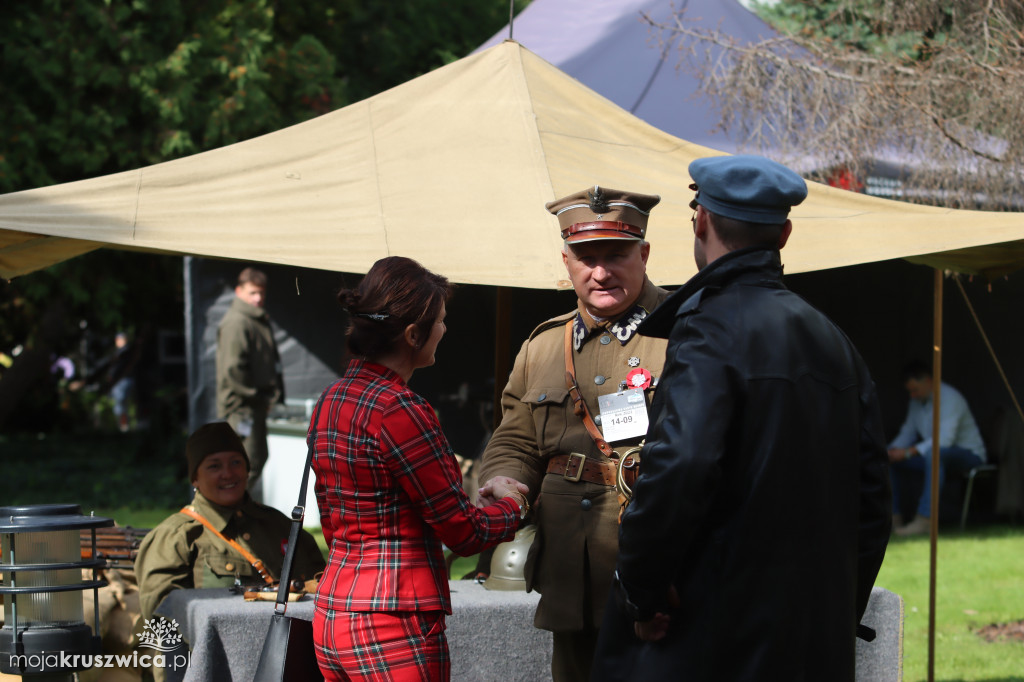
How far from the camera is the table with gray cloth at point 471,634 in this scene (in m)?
3.44

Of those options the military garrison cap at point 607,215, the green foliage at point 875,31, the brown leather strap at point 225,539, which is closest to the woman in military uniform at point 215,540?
the brown leather strap at point 225,539

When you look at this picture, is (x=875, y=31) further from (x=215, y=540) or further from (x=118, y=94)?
(x=118, y=94)

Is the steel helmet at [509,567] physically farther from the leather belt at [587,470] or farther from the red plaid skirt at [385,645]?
the red plaid skirt at [385,645]

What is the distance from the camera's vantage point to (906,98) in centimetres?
591

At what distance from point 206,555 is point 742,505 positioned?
2.62 metres

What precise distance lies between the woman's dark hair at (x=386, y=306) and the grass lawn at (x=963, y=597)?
3.72m

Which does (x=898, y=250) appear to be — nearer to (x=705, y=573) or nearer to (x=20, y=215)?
(x=705, y=573)

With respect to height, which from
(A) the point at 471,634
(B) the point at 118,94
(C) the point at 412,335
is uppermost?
(B) the point at 118,94

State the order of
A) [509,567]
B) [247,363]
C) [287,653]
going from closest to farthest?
[287,653] < [509,567] < [247,363]

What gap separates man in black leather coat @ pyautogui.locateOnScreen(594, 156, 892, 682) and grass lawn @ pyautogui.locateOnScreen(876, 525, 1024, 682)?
357 centimetres

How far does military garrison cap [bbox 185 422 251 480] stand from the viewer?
420 centimetres

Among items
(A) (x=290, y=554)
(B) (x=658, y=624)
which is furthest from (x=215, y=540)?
(B) (x=658, y=624)

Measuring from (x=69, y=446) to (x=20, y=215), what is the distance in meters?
16.2

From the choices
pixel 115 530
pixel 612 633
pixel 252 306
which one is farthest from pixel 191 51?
pixel 612 633
